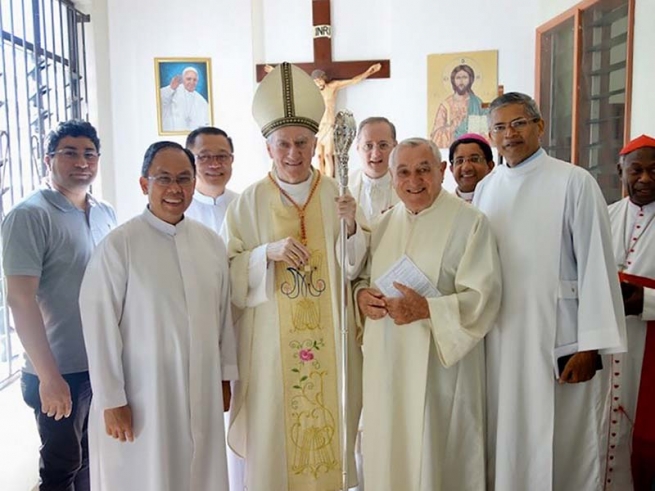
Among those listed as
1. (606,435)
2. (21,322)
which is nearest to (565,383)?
(606,435)

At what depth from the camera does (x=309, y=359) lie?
2609mm

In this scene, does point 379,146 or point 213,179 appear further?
point 379,146

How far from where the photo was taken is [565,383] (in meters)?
2.37

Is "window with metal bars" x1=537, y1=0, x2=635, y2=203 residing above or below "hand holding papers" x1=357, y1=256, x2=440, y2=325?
above

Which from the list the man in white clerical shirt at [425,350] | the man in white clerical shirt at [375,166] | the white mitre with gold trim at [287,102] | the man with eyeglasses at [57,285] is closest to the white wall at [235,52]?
the man in white clerical shirt at [375,166]

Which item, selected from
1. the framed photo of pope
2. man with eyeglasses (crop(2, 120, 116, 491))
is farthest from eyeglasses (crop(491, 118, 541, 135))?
the framed photo of pope

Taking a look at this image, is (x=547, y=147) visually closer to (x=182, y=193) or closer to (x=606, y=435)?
(x=606, y=435)

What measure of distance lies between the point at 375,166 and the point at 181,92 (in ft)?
9.07

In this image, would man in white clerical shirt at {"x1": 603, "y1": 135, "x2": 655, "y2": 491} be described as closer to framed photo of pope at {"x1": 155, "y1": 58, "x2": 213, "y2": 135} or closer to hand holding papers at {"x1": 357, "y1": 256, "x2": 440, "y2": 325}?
hand holding papers at {"x1": 357, "y1": 256, "x2": 440, "y2": 325}

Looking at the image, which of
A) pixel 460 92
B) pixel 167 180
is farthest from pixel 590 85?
pixel 167 180

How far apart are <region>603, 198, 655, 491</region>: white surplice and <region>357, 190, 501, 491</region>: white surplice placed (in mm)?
726

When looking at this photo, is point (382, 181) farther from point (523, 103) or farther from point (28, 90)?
point (28, 90)

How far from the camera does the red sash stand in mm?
2629

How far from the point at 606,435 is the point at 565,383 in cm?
61
